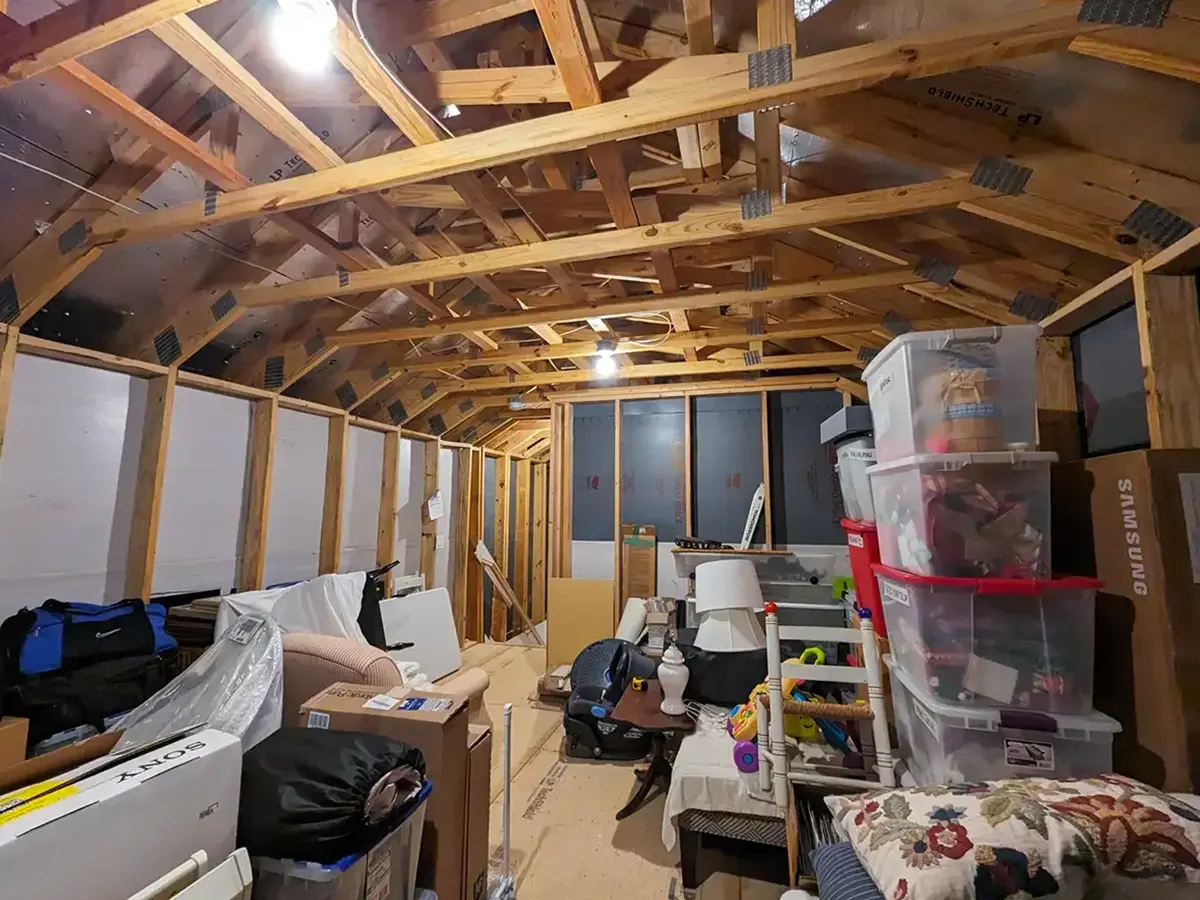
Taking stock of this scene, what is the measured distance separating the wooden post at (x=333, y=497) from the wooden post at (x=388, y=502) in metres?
0.45

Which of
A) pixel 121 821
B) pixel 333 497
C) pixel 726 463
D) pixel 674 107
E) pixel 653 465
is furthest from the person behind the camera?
pixel 653 465

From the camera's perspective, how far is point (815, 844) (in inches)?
64.5

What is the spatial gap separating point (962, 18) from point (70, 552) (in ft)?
13.0

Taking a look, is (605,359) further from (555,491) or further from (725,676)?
(725,676)

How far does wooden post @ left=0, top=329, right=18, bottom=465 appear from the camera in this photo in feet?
7.20

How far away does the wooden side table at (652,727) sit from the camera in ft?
7.87

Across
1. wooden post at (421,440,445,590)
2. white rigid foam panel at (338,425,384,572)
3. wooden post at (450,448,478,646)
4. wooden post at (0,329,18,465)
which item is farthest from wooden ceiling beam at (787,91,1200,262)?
wooden post at (450,448,478,646)

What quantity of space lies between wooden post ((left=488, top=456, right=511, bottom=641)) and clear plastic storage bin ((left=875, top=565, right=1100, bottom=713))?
5282mm

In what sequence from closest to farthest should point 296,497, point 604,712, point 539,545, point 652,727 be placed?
point 652,727 < point 604,712 < point 296,497 < point 539,545

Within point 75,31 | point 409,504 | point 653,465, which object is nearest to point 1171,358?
point 75,31

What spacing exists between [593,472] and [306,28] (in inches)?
156

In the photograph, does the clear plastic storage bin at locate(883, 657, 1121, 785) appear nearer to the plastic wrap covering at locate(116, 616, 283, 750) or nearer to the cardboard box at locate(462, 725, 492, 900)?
the cardboard box at locate(462, 725, 492, 900)

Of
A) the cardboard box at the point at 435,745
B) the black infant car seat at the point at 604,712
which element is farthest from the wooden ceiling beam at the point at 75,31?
the black infant car seat at the point at 604,712

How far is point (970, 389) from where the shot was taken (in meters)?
1.59
